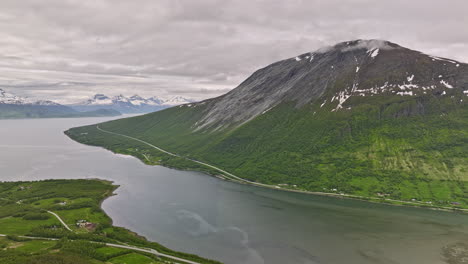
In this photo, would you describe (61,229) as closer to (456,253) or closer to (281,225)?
(281,225)

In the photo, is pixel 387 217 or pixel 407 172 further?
pixel 407 172

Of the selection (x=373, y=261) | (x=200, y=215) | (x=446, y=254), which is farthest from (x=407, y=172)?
(x=200, y=215)

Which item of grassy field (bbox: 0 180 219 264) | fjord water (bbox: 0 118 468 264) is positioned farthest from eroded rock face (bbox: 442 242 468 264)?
grassy field (bbox: 0 180 219 264)

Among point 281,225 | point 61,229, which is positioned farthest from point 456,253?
point 61,229

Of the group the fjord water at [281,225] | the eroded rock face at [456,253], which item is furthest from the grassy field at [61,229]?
the eroded rock face at [456,253]

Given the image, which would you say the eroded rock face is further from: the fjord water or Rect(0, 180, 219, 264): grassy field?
Rect(0, 180, 219, 264): grassy field

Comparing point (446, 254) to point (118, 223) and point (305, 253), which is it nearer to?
point (305, 253)
